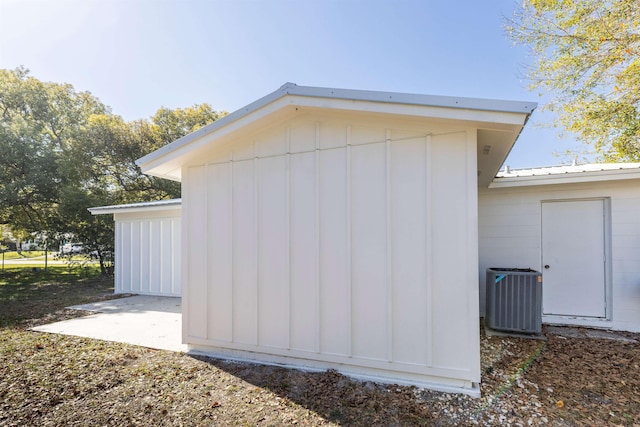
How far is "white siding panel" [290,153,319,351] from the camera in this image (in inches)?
135

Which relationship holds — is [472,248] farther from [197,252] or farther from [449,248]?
[197,252]

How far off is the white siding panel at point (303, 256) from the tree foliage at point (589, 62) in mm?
7938

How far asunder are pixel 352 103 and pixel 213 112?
1630cm

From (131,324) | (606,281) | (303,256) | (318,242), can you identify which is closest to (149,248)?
(131,324)

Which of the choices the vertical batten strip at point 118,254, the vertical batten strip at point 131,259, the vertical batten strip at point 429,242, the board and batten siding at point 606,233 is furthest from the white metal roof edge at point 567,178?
the vertical batten strip at point 118,254

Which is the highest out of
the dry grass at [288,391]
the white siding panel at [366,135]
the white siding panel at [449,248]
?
the white siding panel at [366,135]

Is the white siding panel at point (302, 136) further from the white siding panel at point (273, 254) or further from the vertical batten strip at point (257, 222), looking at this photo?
the vertical batten strip at point (257, 222)

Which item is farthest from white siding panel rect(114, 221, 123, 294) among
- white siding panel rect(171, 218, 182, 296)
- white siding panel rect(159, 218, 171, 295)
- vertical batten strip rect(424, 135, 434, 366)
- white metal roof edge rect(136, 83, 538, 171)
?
vertical batten strip rect(424, 135, 434, 366)

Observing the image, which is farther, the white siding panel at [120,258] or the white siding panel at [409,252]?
the white siding panel at [120,258]

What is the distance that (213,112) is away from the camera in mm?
17141

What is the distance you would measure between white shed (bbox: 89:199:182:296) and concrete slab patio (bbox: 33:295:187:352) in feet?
3.52

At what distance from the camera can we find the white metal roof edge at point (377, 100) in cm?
253

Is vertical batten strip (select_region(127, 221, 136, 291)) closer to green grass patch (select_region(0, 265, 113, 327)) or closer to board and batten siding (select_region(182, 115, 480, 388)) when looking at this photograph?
green grass patch (select_region(0, 265, 113, 327))

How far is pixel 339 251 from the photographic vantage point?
10.9 ft
